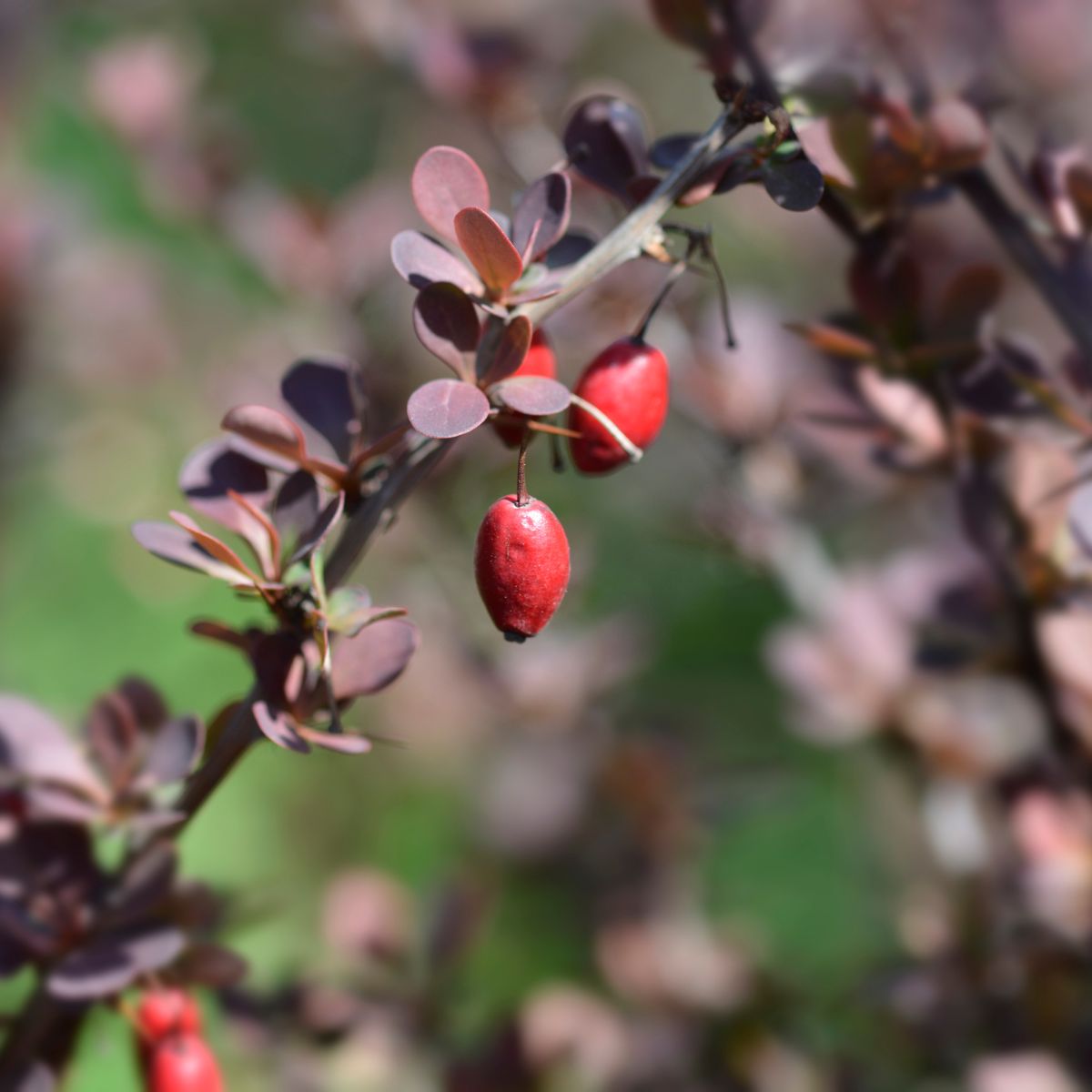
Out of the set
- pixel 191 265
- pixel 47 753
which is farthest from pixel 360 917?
pixel 191 265

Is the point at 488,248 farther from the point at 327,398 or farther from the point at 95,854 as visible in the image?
the point at 95,854

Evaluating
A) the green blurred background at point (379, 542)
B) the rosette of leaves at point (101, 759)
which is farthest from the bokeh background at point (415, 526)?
the rosette of leaves at point (101, 759)

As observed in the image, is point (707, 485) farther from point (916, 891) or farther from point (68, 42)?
point (68, 42)

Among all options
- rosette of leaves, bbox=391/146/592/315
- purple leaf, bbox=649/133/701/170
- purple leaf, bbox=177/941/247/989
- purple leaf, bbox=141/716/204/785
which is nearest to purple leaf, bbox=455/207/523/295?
rosette of leaves, bbox=391/146/592/315

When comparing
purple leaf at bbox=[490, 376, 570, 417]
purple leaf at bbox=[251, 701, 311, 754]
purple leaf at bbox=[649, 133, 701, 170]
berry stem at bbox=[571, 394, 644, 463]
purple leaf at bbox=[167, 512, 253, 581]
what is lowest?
purple leaf at bbox=[251, 701, 311, 754]

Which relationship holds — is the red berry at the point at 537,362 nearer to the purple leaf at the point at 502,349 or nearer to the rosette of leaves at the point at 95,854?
the purple leaf at the point at 502,349

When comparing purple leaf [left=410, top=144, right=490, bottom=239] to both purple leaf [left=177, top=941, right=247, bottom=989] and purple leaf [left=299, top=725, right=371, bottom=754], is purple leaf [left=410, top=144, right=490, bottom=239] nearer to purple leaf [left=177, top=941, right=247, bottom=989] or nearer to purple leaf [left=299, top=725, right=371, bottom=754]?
purple leaf [left=299, top=725, right=371, bottom=754]

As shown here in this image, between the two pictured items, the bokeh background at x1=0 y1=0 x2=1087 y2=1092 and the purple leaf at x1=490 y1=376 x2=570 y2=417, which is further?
the bokeh background at x1=0 y1=0 x2=1087 y2=1092
